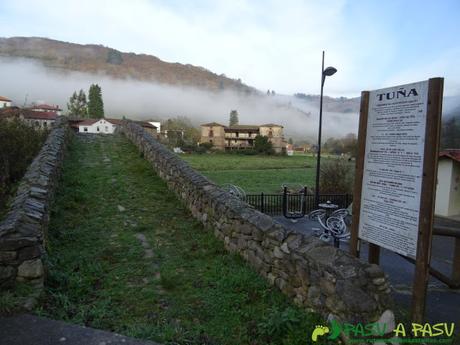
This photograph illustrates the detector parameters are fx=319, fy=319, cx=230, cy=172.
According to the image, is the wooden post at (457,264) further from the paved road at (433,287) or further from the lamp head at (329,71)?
the lamp head at (329,71)

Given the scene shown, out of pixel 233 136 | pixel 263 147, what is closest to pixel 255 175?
pixel 263 147

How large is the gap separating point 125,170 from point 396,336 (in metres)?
8.92

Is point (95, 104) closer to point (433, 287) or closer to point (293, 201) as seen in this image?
point (293, 201)

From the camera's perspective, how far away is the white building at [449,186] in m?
13.6

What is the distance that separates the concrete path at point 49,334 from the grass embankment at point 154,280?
31 centimetres

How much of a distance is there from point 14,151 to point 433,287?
13.6m

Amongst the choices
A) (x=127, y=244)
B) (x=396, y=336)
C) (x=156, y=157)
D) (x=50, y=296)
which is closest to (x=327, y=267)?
(x=396, y=336)

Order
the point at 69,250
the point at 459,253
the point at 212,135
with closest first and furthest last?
the point at 69,250, the point at 459,253, the point at 212,135

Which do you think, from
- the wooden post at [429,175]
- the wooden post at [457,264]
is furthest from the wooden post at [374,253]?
the wooden post at [457,264]

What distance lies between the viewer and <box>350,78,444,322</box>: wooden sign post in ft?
10.6

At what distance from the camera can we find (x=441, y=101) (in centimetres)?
316

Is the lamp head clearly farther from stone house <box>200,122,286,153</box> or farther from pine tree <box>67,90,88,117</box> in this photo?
pine tree <box>67,90,88,117</box>

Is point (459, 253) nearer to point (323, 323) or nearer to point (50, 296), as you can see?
point (323, 323)

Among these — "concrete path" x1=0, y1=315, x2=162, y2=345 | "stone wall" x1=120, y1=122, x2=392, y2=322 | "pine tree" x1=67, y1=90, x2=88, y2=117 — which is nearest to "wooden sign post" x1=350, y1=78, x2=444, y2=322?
"stone wall" x1=120, y1=122, x2=392, y2=322
